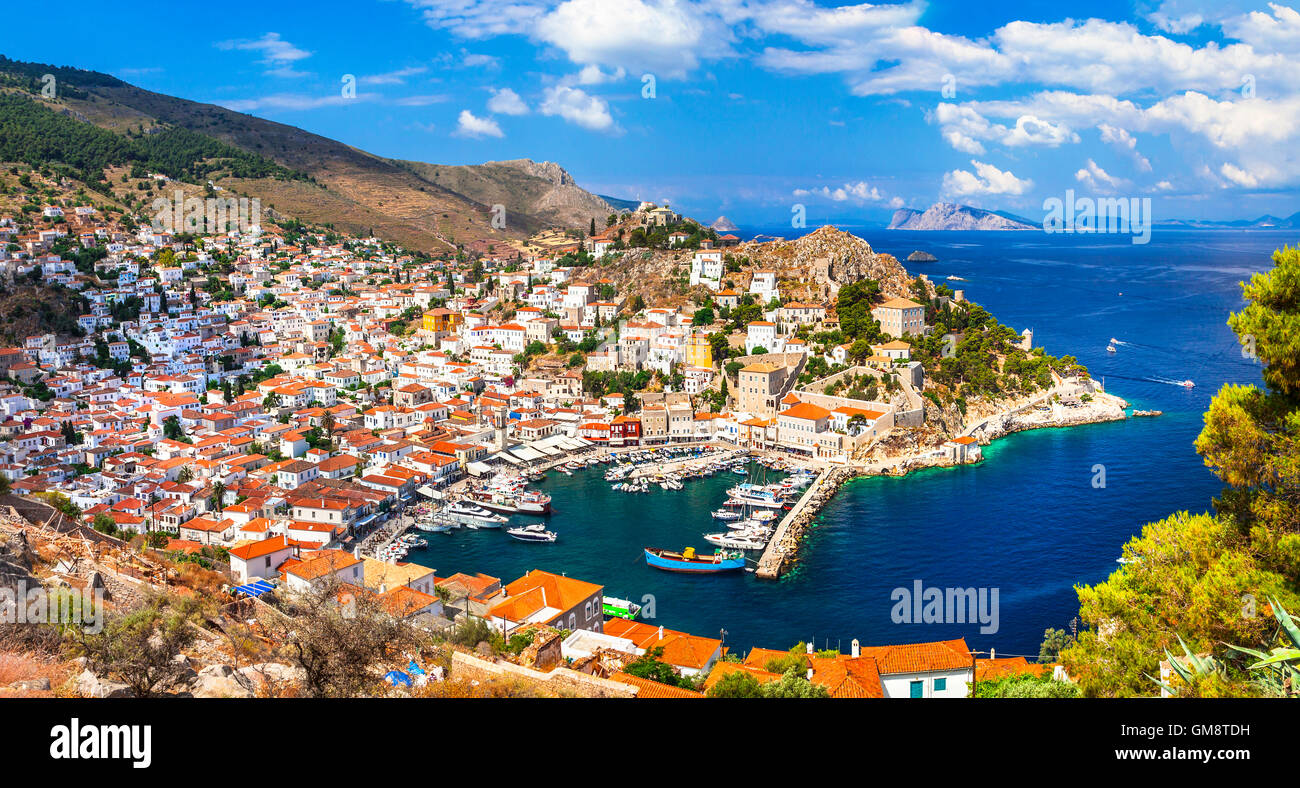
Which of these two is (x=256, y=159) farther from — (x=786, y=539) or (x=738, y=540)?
(x=786, y=539)

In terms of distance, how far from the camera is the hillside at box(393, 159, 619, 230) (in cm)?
8132

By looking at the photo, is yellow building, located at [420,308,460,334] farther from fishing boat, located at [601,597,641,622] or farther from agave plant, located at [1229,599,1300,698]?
agave plant, located at [1229,599,1300,698]

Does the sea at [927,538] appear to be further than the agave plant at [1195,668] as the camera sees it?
Yes

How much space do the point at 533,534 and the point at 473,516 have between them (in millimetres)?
1939

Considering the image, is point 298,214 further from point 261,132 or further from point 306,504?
point 306,504

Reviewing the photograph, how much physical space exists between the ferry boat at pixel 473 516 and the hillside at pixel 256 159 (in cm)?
4164

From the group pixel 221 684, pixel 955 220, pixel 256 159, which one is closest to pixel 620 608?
pixel 221 684

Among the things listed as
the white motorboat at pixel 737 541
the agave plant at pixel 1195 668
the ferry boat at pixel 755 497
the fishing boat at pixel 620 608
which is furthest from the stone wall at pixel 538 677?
the ferry boat at pixel 755 497

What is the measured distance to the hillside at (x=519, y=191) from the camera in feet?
267

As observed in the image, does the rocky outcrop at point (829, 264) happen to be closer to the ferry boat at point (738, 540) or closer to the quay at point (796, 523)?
the quay at point (796, 523)

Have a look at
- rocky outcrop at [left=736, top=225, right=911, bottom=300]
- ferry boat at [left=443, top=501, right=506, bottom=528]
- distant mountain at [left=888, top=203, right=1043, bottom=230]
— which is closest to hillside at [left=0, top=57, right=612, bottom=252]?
rocky outcrop at [left=736, top=225, right=911, bottom=300]

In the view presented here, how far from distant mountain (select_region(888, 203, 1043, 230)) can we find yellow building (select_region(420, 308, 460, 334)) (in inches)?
5871

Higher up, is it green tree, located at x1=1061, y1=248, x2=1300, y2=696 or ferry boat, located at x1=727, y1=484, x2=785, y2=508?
green tree, located at x1=1061, y1=248, x2=1300, y2=696
